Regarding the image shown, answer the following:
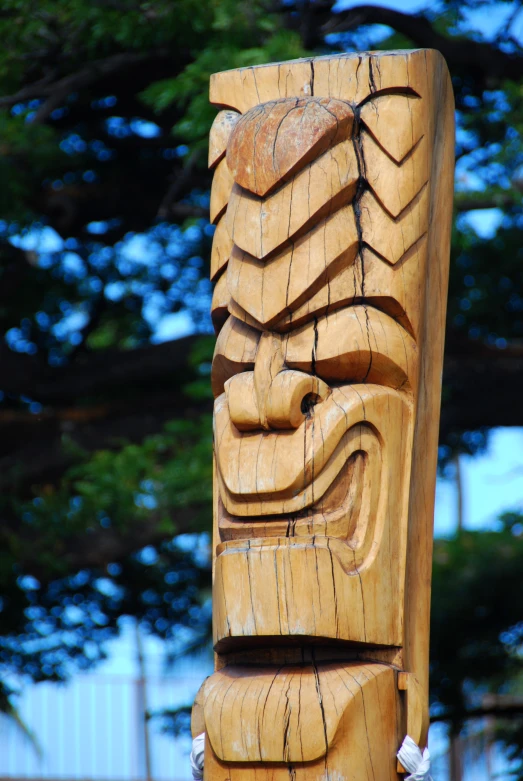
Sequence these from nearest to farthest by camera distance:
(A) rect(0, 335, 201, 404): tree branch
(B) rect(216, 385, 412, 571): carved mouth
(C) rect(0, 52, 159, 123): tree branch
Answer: (B) rect(216, 385, 412, 571): carved mouth
(C) rect(0, 52, 159, 123): tree branch
(A) rect(0, 335, 201, 404): tree branch

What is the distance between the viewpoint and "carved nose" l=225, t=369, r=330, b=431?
2773mm

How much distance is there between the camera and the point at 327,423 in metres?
2.78

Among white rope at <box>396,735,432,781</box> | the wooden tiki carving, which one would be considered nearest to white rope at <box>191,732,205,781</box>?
the wooden tiki carving

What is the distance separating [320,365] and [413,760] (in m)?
1.06

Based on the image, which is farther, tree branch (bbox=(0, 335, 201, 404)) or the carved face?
tree branch (bbox=(0, 335, 201, 404))

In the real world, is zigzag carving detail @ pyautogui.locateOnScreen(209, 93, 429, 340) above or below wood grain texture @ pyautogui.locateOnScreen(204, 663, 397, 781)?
above

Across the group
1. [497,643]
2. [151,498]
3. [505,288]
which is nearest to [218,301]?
[151,498]

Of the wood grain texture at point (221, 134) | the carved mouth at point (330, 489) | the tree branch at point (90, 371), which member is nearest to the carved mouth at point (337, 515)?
the carved mouth at point (330, 489)

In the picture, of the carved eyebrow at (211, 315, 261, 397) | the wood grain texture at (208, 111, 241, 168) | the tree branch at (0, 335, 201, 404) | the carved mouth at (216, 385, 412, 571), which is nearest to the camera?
the carved mouth at (216, 385, 412, 571)

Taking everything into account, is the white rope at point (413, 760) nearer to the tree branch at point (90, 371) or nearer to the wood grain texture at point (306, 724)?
the wood grain texture at point (306, 724)

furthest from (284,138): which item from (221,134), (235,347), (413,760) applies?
(413,760)

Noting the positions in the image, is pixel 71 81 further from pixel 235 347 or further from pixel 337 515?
pixel 337 515

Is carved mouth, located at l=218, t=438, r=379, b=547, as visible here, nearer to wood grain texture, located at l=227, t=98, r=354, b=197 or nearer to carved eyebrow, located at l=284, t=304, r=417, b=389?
carved eyebrow, located at l=284, t=304, r=417, b=389

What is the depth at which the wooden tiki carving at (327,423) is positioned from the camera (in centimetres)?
267
